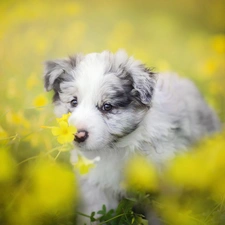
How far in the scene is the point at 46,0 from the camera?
2016mm

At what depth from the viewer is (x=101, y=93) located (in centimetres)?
183

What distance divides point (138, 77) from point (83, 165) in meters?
0.37

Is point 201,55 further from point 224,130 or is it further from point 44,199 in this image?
point 44,199

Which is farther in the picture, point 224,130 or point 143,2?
point 224,130

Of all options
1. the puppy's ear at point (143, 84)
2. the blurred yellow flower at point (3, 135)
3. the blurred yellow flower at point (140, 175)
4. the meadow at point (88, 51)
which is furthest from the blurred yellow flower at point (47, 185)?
the puppy's ear at point (143, 84)

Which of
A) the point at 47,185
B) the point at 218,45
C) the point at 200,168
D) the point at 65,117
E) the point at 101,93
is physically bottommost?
the point at 47,185

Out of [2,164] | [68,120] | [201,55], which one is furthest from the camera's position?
[201,55]

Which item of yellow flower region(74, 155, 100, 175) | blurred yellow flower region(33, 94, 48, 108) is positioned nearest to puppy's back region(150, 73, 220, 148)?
yellow flower region(74, 155, 100, 175)

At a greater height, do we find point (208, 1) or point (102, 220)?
point (208, 1)

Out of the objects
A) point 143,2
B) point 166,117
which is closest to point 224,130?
point 166,117

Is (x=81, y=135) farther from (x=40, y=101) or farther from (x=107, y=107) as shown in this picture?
(x=40, y=101)

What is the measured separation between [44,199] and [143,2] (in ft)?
2.72

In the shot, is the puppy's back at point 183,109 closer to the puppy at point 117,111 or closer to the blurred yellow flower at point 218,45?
the puppy at point 117,111

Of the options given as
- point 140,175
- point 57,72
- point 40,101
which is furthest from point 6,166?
point 140,175
